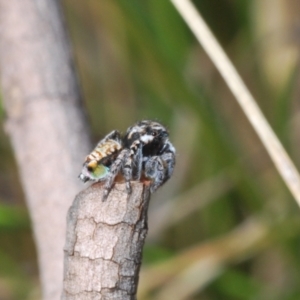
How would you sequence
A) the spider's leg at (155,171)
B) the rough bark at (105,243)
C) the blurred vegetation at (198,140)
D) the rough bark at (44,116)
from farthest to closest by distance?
the blurred vegetation at (198,140)
the rough bark at (44,116)
the spider's leg at (155,171)
the rough bark at (105,243)

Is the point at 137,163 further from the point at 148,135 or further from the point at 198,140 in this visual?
the point at 198,140

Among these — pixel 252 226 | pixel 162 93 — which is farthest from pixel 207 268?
pixel 162 93

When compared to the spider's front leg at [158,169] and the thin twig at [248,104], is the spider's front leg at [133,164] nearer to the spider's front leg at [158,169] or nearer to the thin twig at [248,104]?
the spider's front leg at [158,169]

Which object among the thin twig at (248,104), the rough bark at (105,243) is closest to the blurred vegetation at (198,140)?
the thin twig at (248,104)

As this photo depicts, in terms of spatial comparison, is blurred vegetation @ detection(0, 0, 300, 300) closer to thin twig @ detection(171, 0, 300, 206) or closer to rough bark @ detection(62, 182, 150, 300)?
thin twig @ detection(171, 0, 300, 206)

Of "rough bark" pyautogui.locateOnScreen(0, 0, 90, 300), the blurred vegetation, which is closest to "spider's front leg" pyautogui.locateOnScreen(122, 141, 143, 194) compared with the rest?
"rough bark" pyautogui.locateOnScreen(0, 0, 90, 300)

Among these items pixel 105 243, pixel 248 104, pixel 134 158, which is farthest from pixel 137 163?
pixel 248 104
